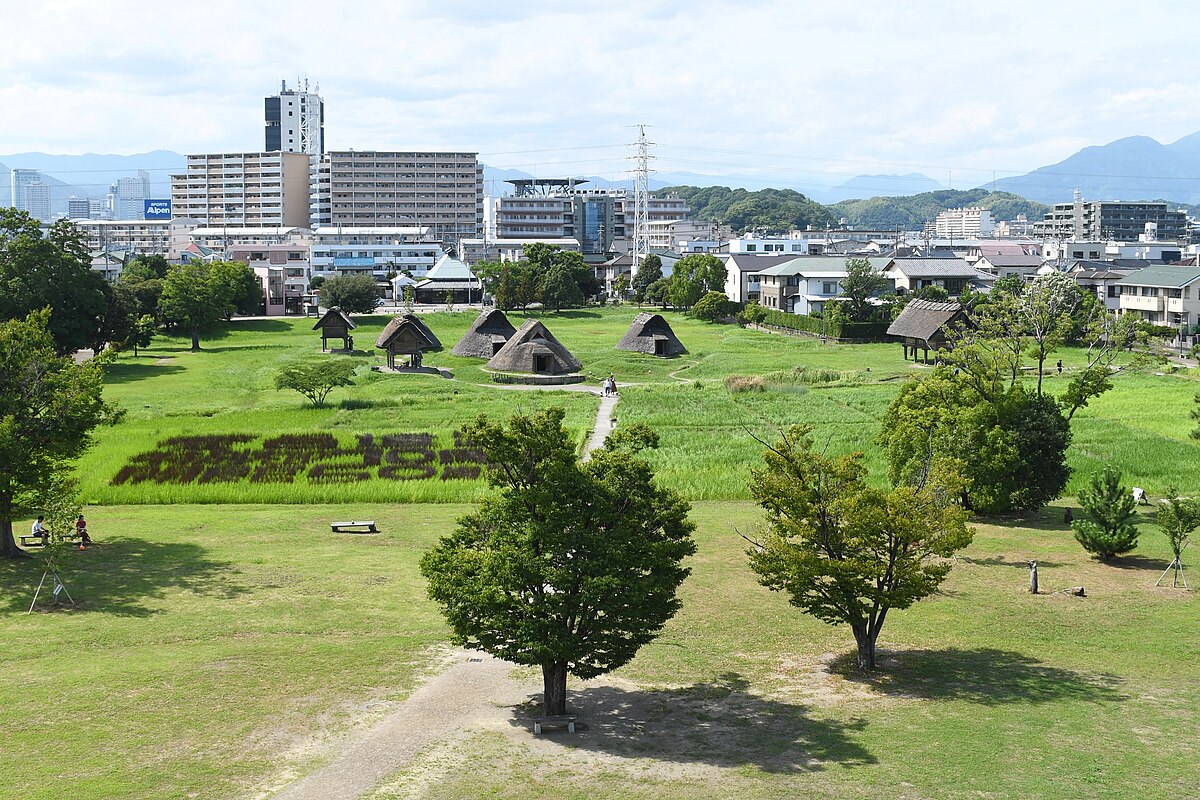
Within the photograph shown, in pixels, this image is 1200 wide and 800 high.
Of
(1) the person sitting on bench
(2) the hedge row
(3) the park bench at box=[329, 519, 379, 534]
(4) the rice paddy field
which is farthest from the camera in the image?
(2) the hedge row

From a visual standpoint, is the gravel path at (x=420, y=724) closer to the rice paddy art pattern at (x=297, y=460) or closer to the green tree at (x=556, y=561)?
the green tree at (x=556, y=561)

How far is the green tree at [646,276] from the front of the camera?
366ft

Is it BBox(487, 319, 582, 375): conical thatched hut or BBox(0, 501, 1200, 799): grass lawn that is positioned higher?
BBox(487, 319, 582, 375): conical thatched hut

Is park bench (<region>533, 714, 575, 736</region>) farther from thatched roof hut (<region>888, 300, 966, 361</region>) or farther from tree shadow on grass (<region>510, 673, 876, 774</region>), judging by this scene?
thatched roof hut (<region>888, 300, 966, 361</region>)

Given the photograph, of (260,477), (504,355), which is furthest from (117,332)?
(260,477)

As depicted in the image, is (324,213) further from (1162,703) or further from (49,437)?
(1162,703)

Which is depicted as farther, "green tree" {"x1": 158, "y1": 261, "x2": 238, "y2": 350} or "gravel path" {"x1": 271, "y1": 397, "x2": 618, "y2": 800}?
"green tree" {"x1": 158, "y1": 261, "x2": 238, "y2": 350}

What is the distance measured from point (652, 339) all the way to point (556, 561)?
52.6 meters

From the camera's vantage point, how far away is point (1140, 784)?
1377cm

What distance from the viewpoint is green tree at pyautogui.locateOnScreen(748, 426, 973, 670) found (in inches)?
719

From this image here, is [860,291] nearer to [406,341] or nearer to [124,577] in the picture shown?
[406,341]

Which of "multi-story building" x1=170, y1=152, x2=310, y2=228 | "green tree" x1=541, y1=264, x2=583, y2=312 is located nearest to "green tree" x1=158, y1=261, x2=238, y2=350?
"green tree" x1=541, y1=264, x2=583, y2=312

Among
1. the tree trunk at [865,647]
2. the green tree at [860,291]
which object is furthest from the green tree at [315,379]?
the green tree at [860,291]

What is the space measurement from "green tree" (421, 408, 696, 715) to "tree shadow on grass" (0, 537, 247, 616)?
27.9 ft
